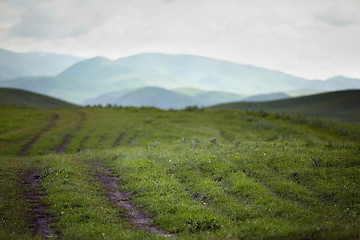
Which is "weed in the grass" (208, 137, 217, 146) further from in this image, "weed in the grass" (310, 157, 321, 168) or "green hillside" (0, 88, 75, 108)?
"green hillside" (0, 88, 75, 108)

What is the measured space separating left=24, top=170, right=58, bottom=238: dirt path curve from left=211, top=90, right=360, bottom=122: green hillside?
67825 mm

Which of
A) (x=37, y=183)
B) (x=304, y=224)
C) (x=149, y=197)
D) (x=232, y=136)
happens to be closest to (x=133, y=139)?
(x=232, y=136)

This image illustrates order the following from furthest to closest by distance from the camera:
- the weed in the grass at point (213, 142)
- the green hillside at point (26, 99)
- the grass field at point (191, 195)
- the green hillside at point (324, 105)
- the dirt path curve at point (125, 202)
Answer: the green hillside at point (26, 99) → the green hillside at point (324, 105) → the weed in the grass at point (213, 142) → the dirt path curve at point (125, 202) → the grass field at point (191, 195)

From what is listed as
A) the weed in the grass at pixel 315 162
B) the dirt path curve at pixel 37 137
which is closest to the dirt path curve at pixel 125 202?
the weed in the grass at pixel 315 162

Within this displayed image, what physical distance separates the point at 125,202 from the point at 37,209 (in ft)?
11.7

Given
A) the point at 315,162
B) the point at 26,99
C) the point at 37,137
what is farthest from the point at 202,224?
the point at 26,99

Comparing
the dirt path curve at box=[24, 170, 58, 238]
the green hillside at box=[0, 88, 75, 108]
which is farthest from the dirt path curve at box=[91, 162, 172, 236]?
the green hillside at box=[0, 88, 75, 108]

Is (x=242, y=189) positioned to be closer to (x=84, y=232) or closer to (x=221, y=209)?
(x=221, y=209)

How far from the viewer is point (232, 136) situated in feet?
114

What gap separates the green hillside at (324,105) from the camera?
72438mm

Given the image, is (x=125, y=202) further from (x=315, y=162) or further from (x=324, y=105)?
(x=324, y=105)

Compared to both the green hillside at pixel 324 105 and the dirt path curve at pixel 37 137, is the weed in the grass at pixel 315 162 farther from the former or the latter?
the green hillside at pixel 324 105

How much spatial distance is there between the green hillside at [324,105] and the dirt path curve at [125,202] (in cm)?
6397

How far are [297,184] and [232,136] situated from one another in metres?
21.5
